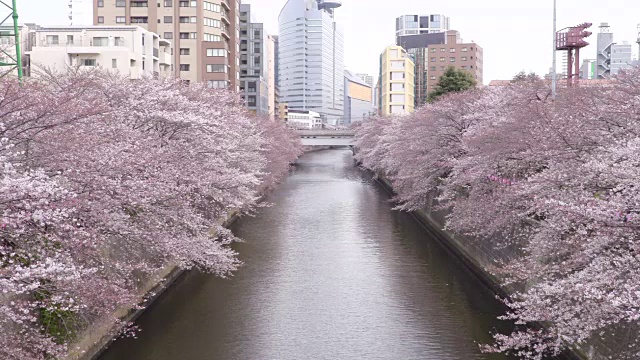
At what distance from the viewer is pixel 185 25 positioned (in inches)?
2484

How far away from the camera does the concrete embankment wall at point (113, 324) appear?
43.8 feet

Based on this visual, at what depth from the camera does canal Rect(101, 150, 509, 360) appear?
15.3 metres

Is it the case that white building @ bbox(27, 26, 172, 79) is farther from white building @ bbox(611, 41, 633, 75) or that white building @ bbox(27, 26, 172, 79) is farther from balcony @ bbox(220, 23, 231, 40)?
white building @ bbox(611, 41, 633, 75)

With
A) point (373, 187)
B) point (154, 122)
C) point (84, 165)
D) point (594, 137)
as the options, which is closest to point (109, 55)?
point (373, 187)

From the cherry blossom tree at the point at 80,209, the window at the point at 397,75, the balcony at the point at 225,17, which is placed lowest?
the cherry blossom tree at the point at 80,209

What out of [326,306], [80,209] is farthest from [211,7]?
[80,209]

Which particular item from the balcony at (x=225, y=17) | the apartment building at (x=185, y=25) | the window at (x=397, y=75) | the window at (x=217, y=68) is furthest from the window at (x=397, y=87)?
the window at (x=217, y=68)

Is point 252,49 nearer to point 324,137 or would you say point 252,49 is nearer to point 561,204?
point 324,137

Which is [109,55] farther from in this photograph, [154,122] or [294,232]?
[154,122]

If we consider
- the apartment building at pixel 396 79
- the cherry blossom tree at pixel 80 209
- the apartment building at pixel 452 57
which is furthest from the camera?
the apartment building at pixel 452 57

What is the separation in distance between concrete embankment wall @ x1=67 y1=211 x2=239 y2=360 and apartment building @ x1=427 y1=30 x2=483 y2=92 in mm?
90669

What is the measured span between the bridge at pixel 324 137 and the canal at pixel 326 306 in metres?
52.6

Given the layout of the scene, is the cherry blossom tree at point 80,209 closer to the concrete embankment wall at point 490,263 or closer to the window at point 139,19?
the concrete embankment wall at point 490,263

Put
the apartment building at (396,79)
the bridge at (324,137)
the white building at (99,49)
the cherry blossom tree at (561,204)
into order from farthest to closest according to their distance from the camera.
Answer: the apartment building at (396,79), the bridge at (324,137), the white building at (99,49), the cherry blossom tree at (561,204)
